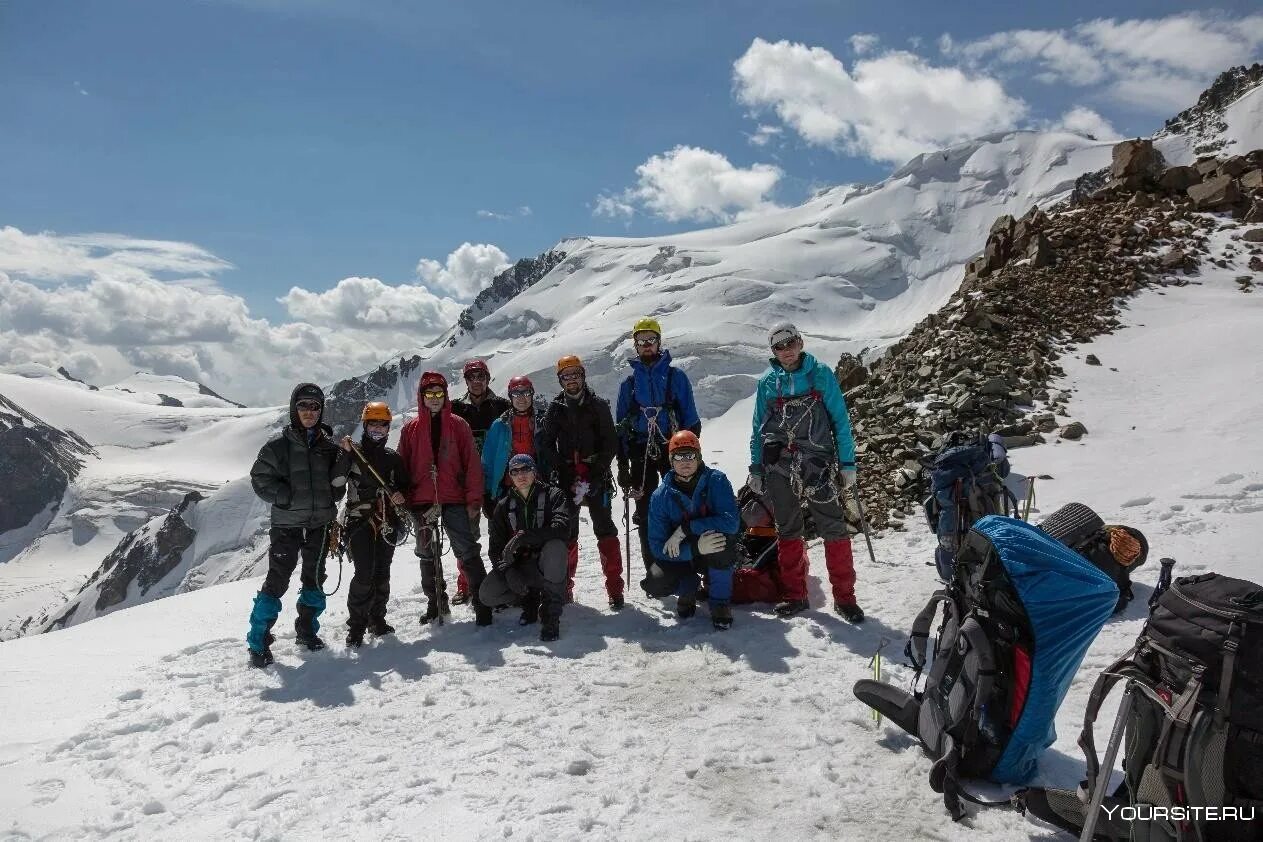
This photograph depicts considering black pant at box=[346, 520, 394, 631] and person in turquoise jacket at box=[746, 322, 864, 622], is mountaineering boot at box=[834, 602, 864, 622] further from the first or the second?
black pant at box=[346, 520, 394, 631]

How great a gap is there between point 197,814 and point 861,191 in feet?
590

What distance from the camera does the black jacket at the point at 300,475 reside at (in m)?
7.31

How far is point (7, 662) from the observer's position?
23.5ft

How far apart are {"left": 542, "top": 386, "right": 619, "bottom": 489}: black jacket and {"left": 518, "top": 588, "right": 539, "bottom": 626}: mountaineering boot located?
1.29 m

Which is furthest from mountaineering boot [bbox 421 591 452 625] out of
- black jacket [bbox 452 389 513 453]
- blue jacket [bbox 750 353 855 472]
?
blue jacket [bbox 750 353 855 472]

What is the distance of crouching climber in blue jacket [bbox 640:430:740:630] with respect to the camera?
7355 millimetres

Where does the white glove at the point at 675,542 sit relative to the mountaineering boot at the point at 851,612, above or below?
above

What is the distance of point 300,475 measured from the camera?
743 centimetres

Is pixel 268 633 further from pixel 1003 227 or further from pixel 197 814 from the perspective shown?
pixel 1003 227

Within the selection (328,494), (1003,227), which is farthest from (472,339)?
(328,494)

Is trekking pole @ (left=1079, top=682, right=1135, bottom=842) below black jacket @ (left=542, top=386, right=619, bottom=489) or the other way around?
below

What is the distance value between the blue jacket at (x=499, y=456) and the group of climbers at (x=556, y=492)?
2cm

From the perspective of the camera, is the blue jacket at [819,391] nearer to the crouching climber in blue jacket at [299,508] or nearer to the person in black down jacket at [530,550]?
the person in black down jacket at [530,550]

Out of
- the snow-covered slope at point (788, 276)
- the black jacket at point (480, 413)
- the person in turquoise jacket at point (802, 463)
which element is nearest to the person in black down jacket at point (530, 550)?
the black jacket at point (480, 413)
